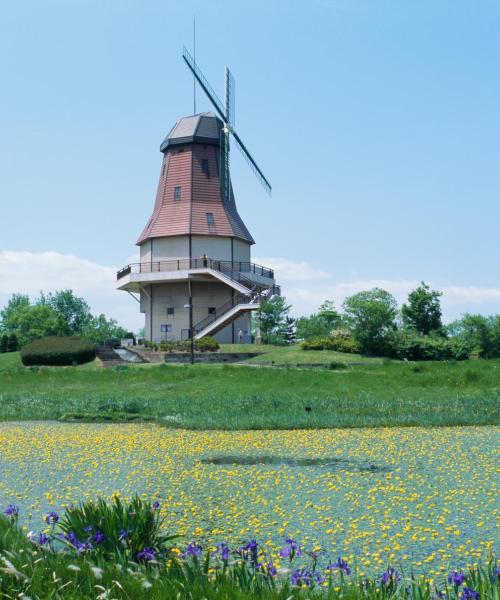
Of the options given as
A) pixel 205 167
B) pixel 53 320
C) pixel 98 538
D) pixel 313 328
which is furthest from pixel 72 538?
pixel 53 320

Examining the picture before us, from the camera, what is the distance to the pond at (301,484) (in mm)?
7141

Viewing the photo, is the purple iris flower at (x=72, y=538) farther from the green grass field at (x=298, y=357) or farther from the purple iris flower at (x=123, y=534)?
the green grass field at (x=298, y=357)

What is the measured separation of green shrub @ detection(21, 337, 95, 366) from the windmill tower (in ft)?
26.1

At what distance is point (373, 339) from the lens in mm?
41188

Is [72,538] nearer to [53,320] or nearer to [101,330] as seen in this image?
[53,320]

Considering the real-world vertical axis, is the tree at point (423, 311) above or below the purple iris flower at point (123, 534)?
above

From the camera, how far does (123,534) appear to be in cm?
566

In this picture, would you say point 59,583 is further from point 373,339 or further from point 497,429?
point 373,339

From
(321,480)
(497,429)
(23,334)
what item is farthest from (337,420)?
(23,334)

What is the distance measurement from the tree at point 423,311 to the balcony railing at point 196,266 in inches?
445

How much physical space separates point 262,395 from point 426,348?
18960 millimetres

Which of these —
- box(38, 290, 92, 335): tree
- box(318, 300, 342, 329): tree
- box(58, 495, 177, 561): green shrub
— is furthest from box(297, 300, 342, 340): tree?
box(58, 495, 177, 561): green shrub

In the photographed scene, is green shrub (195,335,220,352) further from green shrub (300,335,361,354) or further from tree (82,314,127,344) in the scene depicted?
tree (82,314,127,344)

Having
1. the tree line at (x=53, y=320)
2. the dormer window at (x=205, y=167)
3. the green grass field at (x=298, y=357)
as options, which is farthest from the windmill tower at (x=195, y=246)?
the tree line at (x=53, y=320)
